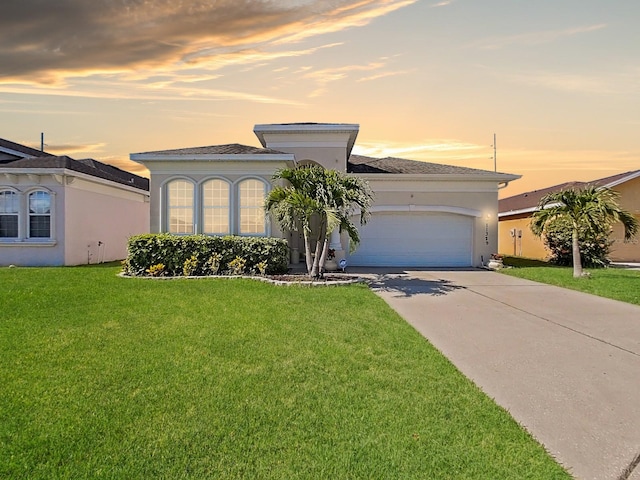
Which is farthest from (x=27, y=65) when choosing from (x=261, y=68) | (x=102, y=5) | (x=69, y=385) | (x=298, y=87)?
(x=69, y=385)

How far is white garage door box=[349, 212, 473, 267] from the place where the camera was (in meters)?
17.8

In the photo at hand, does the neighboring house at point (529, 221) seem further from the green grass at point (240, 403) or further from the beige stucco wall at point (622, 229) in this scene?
the green grass at point (240, 403)

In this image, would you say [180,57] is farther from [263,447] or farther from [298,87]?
[263,447]

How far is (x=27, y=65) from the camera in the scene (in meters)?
11.9

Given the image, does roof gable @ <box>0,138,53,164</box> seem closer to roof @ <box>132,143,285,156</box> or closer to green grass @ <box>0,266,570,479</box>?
roof @ <box>132,143,285,156</box>

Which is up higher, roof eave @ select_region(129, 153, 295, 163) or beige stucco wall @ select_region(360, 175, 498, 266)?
roof eave @ select_region(129, 153, 295, 163)

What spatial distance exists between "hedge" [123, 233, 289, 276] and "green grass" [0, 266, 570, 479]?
16.5ft

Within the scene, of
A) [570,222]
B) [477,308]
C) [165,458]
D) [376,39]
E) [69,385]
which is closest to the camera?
[165,458]

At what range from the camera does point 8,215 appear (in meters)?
15.2

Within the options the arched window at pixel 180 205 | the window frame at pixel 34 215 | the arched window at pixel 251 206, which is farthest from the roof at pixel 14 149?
the arched window at pixel 251 206

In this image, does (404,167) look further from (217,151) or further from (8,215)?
(8,215)

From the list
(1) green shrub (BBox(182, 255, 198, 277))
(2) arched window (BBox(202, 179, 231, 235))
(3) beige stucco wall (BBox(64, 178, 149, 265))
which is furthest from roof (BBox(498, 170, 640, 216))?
(3) beige stucco wall (BBox(64, 178, 149, 265))

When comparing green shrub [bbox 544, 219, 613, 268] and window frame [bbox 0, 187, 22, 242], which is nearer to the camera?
window frame [bbox 0, 187, 22, 242]

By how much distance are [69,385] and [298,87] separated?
10.2 meters
